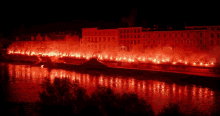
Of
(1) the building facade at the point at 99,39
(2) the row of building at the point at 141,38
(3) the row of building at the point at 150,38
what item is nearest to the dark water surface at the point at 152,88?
(2) the row of building at the point at 141,38

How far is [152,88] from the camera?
1102 cm

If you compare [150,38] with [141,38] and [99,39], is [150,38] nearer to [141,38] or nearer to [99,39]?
[141,38]

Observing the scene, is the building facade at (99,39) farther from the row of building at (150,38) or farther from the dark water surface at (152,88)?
the dark water surface at (152,88)

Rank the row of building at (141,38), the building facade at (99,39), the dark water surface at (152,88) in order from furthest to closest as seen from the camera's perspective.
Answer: the building facade at (99,39), the row of building at (141,38), the dark water surface at (152,88)

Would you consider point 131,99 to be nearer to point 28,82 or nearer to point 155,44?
point 28,82

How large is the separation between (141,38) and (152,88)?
44.2 feet

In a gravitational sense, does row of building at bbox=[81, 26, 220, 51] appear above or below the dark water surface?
above

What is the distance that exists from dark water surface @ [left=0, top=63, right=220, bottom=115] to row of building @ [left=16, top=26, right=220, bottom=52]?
896 cm

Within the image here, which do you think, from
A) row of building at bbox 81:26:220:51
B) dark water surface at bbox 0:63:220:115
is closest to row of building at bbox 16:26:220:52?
row of building at bbox 81:26:220:51

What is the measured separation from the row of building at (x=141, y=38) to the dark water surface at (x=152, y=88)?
8958mm

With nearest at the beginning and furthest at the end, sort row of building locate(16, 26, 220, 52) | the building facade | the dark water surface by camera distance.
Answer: the dark water surface → row of building locate(16, 26, 220, 52) → the building facade

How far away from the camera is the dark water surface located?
28.3 ft

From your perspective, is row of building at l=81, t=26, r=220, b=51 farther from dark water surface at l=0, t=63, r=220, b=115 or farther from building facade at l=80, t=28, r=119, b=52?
dark water surface at l=0, t=63, r=220, b=115

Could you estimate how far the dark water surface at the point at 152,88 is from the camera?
8633 mm
